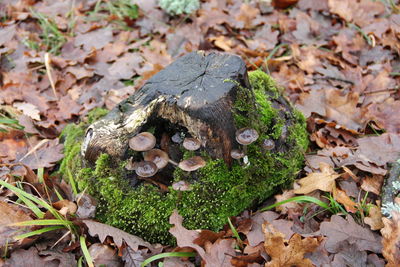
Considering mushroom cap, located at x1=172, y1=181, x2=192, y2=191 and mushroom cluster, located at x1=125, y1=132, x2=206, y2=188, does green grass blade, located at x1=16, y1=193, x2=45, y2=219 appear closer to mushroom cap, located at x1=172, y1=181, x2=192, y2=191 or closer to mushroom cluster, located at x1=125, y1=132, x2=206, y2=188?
mushroom cluster, located at x1=125, y1=132, x2=206, y2=188

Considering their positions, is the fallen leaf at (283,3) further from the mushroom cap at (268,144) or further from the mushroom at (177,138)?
the mushroom at (177,138)

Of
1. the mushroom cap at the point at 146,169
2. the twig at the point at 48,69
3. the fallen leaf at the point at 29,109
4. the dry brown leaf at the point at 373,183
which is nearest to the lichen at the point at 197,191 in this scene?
the mushroom cap at the point at 146,169

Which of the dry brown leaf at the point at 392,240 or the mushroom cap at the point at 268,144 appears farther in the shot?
the mushroom cap at the point at 268,144

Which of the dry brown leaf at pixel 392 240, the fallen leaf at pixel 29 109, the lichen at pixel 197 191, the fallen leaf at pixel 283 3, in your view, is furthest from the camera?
the fallen leaf at pixel 283 3

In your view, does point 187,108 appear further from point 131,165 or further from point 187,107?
point 131,165

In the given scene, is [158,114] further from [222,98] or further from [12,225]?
[12,225]
